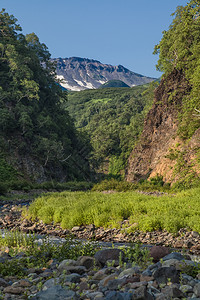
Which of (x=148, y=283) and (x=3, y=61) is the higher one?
(x=3, y=61)

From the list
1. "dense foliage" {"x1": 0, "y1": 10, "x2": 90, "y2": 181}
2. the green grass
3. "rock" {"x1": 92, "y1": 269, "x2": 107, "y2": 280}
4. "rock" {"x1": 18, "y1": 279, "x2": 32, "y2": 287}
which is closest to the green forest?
"dense foliage" {"x1": 0, "y1": 10, "x2": 90, "y2": 181}

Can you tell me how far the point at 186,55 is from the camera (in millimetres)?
37062

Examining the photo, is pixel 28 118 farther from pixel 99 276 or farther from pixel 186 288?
pixel 186 288

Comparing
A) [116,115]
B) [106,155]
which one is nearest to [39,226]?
[106,155]

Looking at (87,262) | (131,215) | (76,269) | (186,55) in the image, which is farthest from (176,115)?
(76,269)

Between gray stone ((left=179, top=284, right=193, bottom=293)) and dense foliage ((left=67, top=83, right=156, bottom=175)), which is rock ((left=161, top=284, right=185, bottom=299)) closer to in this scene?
gray stone ((left=179, top=284, right=193, bottom=293))

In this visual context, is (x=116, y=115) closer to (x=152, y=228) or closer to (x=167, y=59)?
(x=167, y=59)


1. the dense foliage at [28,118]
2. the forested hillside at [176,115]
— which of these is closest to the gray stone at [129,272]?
the forested hillside at [176,115]

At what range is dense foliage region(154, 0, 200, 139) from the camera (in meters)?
29.0

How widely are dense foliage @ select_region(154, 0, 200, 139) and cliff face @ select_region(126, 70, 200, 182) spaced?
135 cm

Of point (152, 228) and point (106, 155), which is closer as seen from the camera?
point (152, 228)

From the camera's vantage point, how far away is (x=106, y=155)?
93.2 meters

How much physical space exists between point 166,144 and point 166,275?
3384 centimetres

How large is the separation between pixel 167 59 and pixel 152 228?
37402 mm
